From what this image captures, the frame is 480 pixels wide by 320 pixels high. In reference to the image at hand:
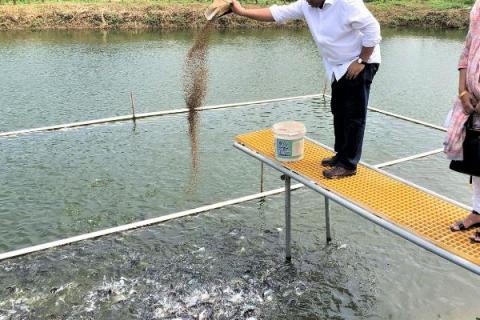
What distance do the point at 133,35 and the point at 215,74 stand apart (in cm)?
717

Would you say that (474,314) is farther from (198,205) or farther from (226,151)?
(226,151)

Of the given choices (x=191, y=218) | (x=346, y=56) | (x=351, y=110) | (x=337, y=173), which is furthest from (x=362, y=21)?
(x=191, y=218)

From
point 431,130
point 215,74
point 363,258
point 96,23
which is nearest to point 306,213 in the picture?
point 363,258

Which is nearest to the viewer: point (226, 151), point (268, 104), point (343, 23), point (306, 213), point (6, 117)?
point (343, 23)

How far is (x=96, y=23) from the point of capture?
745 inches

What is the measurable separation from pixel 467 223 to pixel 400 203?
47cm

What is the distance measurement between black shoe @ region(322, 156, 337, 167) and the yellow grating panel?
0.15ft

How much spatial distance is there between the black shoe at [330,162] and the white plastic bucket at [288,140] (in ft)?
0.69

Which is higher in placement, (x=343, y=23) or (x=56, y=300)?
(x=343, y=23)

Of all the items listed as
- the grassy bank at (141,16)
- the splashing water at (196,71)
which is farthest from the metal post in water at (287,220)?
the grassy bank at (141,16)

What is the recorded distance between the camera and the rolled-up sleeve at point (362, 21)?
2.95 metres

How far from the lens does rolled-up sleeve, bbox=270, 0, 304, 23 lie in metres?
3.54

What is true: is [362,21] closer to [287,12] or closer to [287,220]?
[287,12]

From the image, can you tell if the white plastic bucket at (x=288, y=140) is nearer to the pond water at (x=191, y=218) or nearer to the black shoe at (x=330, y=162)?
the black shoe at (x=330, y=162)
